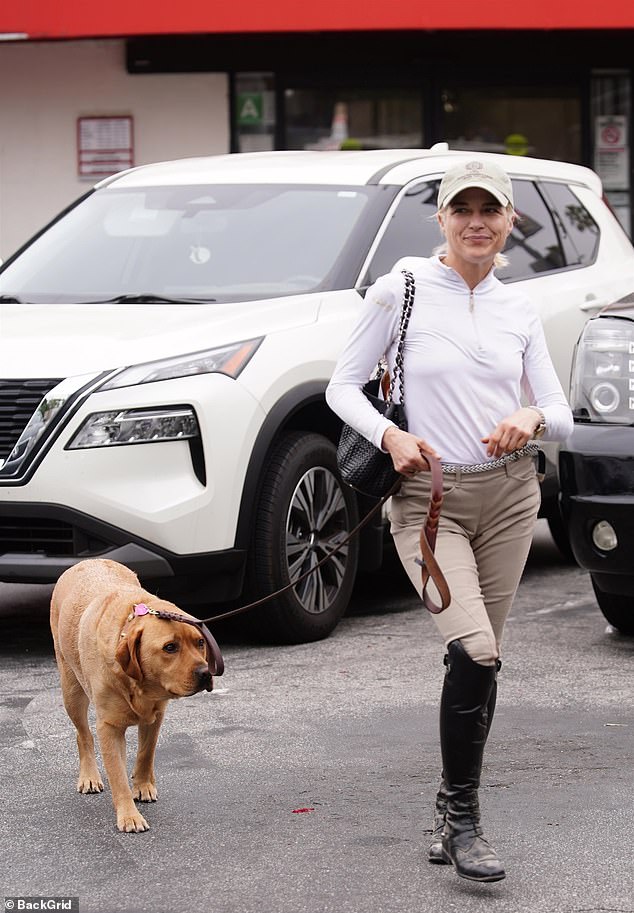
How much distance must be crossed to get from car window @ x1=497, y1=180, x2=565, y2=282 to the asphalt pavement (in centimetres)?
190

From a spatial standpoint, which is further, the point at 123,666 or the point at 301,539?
the point at 301,539

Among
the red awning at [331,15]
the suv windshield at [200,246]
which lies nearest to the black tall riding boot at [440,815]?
the suv windshield at [200,246]

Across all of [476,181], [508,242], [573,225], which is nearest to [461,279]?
[476,181]

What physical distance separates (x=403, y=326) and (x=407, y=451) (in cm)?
35

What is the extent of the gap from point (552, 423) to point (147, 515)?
2.23 metres

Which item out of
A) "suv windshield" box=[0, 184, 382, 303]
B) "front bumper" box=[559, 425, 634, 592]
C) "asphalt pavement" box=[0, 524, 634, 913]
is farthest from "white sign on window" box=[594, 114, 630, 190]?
"front bumper" box=[559, 425, 634, 592]

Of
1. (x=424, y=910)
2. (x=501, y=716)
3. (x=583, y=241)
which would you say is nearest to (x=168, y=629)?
(x=424, y=910)

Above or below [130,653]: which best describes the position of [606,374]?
above

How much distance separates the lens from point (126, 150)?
1518cm

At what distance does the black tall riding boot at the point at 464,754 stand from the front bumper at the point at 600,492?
200 centimetres

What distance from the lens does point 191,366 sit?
6.09 m

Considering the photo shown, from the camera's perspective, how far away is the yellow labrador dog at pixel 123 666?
4.21 metres

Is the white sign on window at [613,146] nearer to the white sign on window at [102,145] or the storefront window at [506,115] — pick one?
the storefront window at [506,115]

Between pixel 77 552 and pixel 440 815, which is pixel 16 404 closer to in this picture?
pixel 77 552
